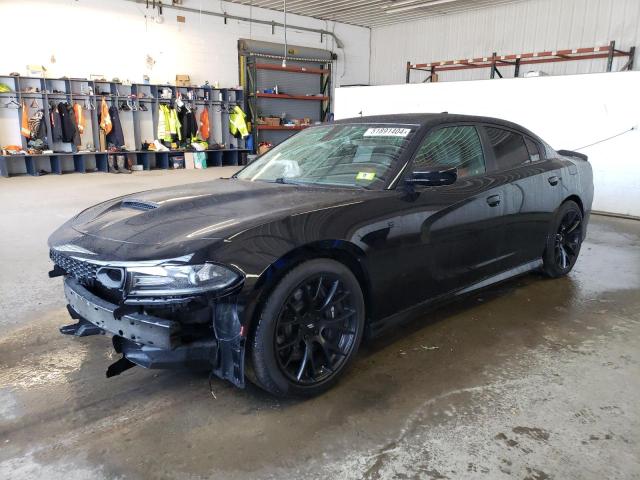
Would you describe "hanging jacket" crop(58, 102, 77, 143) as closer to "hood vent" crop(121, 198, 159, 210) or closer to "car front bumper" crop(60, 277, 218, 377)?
"hood vent" crop(121, 198, 159, 210)

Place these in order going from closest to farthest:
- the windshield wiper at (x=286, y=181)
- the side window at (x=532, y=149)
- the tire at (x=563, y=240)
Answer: the windshield wiper at (x=286, y=181)
the side window at (x=532, y=149)
the tire at (x=563, y=240)

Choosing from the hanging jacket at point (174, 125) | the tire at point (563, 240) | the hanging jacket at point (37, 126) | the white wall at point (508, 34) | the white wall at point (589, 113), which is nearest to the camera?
the tire at point (563, 240)

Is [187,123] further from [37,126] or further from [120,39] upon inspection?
[37,126]

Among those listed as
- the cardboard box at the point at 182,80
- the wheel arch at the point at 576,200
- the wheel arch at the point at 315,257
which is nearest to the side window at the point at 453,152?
the wheel arch at the point at 315,257

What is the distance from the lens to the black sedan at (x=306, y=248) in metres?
1.92

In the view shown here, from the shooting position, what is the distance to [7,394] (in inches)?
91.4

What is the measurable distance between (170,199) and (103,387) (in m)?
0.95

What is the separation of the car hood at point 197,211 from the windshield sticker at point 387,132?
1.65 feet

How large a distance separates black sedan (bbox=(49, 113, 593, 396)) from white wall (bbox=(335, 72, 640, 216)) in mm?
4535

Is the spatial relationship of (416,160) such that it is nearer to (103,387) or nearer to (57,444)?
(103,387)

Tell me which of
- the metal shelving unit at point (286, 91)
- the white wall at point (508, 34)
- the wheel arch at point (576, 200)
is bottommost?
the wheel arch at point (576, 200)

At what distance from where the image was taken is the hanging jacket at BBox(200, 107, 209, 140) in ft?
43.0

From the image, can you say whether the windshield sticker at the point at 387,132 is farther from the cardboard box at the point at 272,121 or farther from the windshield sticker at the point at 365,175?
the cardboard box at the point at 272,121

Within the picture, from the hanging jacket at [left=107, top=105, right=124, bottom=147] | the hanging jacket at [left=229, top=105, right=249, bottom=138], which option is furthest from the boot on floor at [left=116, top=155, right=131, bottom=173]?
the hanging jacket at [left=229, top=105, right=249, bottom=138]
